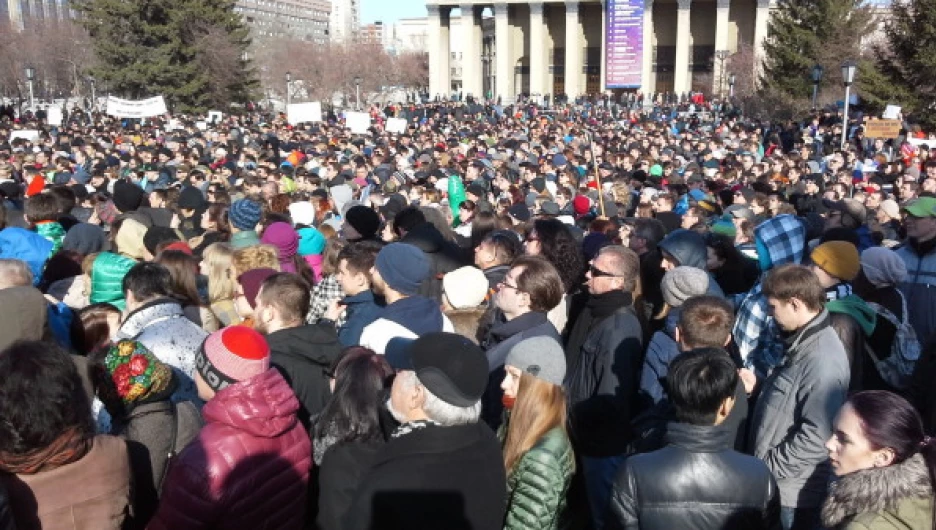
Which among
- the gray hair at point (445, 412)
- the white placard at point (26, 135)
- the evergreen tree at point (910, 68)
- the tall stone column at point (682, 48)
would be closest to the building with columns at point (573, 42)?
the tall stone column at point (682, 48)

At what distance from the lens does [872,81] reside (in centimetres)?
3097

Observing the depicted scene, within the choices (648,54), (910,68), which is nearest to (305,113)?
(910,68)

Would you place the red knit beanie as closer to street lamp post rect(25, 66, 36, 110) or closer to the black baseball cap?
the black baseball cap

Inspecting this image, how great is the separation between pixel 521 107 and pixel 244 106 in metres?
16.8

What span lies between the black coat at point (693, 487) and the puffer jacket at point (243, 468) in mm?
1275

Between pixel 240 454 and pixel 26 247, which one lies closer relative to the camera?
pixel 240 454

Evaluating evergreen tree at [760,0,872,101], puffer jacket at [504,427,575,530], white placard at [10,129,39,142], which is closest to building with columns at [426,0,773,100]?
evergreen tree at [760,0,872,101]

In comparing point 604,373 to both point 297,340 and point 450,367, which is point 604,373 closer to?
point 297,340

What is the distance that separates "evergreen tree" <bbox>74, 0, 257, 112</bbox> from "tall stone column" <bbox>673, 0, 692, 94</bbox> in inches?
1305

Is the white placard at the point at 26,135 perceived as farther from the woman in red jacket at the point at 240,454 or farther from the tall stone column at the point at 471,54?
the tall stone column at the point at 471,54

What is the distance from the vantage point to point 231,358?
3.69 meters

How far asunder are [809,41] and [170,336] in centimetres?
4123

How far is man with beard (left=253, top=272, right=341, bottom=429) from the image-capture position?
4.64 metres

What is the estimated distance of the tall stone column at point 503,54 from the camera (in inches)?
2864
